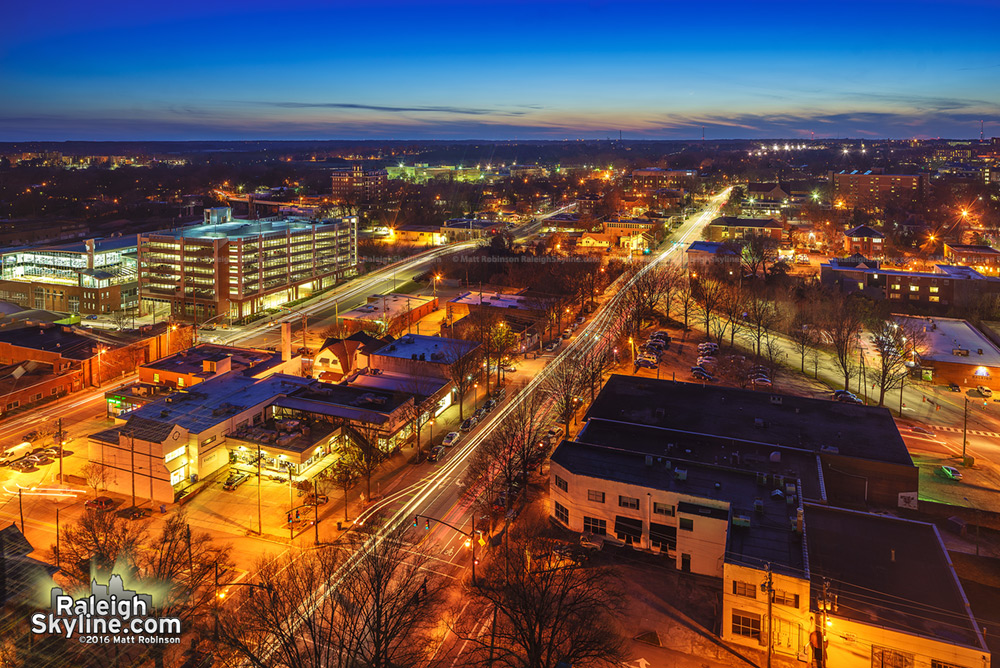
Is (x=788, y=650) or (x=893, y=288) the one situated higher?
(x=893, y=288)

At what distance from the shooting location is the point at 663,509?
1431 centimetres

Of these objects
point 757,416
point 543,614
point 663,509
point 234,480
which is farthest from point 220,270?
point 543,614

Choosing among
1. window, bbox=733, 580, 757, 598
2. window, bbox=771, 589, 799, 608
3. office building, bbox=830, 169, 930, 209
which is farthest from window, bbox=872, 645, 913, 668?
office building, bbox=830, 169, 930, 209

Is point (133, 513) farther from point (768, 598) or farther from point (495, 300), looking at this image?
point (495, 300)

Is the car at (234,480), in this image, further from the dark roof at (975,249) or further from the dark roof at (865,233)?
the dark roof at (865,233)

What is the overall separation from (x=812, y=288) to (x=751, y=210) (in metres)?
37.3

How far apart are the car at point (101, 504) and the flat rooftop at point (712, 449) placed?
504 inches

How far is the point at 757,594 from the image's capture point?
37.8ft

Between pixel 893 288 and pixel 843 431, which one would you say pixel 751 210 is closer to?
pixel 893 288

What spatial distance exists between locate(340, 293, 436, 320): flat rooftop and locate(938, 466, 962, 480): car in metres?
24.8

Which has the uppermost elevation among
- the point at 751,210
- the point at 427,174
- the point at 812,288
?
the point at 427,174

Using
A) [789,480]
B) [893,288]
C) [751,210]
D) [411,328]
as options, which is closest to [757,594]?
[789,480]

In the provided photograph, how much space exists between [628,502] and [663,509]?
81cm

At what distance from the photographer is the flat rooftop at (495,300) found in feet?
115
